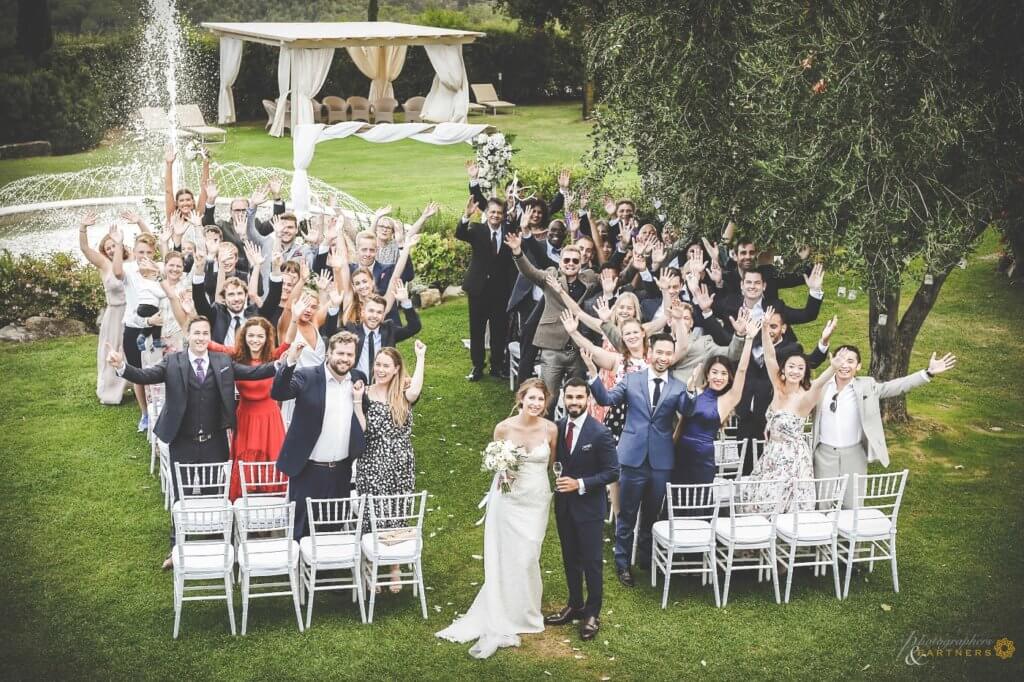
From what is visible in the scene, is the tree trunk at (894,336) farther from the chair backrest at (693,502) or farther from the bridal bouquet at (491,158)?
the bridal bouquet at (491,158)

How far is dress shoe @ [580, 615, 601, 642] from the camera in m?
7.33

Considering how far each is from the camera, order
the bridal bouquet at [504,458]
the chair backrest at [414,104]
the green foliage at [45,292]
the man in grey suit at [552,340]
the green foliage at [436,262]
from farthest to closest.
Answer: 1. the chair backrest at [414,104]
2. the green foliage at [436,262]
3. the green foliage at [45,292]
4. the man in grey suit at [552,340]
5. the bridal bouquet at [504,458]

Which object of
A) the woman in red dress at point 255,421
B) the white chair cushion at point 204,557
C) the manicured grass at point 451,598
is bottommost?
the manicured grass at point 451,598

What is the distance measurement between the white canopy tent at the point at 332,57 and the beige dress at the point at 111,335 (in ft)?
50.1

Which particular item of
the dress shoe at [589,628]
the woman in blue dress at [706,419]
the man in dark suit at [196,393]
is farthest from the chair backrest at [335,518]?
the woman in blue dress at [706,419]

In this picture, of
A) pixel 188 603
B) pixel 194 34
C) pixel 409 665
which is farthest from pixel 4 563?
pixel 194 34

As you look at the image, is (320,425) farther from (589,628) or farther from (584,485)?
(589,628)

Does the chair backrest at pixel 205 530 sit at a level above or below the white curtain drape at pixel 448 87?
below

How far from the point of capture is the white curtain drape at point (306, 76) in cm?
2650

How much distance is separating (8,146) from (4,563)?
1838 centimetres

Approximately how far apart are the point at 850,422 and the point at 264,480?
174 inches

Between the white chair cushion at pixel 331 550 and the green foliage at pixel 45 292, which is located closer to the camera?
the white chair cushion at pixel 331 550

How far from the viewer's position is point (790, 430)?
8438 mm

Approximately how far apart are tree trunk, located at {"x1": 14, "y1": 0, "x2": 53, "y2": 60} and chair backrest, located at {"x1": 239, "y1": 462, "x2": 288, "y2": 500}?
22.2 m
